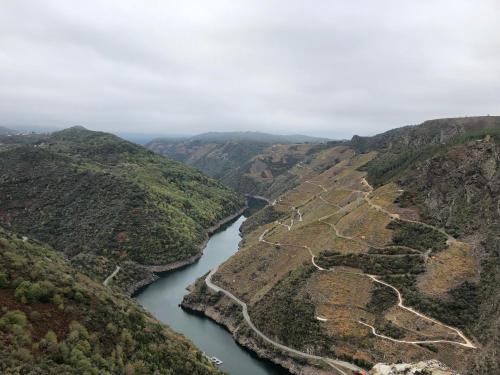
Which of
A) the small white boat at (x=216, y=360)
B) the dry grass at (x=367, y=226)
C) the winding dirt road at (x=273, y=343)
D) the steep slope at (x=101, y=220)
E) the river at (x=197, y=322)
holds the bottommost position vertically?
the river at (x=197, y=322)

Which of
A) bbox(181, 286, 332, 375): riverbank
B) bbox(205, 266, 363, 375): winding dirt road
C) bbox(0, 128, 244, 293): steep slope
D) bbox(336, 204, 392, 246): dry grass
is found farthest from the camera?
bbox(0, 128, 244, 293): steep slope

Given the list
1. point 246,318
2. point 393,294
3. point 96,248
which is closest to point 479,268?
point 393,294

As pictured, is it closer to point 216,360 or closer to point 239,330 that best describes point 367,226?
point 239,330

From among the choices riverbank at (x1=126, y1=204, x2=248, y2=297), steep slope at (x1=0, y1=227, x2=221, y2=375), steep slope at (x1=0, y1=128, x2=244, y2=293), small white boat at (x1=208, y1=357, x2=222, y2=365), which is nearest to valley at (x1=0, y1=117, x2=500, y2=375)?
steep slope at (x1=0, y1=227, x2=221, y2=375)

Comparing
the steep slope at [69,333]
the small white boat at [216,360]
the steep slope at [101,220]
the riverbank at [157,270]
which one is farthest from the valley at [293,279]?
the small white boat at [216,360]

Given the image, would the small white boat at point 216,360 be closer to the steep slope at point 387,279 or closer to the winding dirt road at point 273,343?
the steep slope at point 387,279

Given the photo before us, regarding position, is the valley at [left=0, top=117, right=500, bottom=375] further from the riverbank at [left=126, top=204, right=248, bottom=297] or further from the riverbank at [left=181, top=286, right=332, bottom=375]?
the riverbank at [left=126, top=204, right=248, bottom=297]

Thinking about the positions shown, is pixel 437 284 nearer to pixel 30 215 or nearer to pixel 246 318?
pixel 246 318
